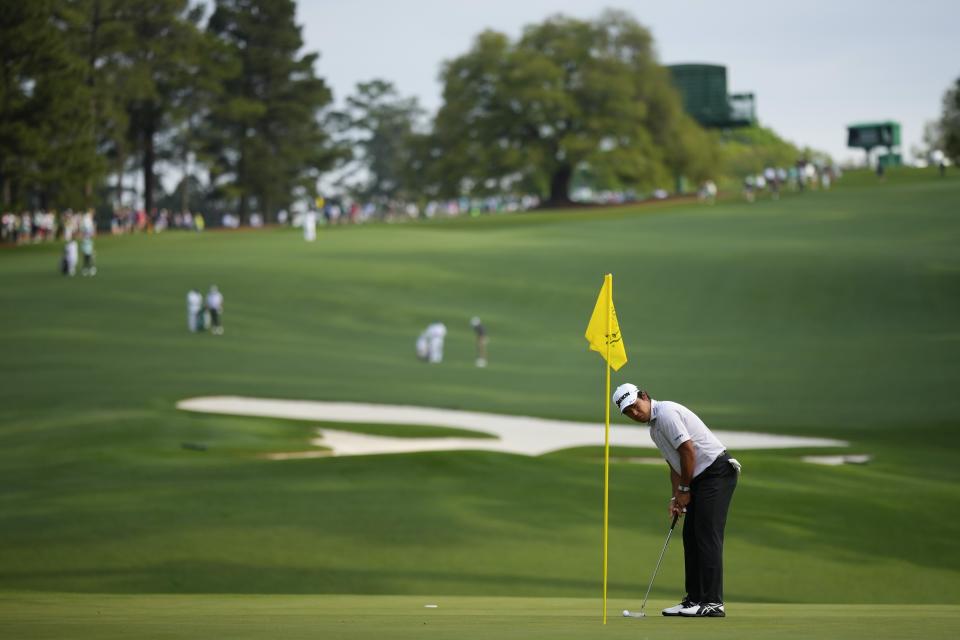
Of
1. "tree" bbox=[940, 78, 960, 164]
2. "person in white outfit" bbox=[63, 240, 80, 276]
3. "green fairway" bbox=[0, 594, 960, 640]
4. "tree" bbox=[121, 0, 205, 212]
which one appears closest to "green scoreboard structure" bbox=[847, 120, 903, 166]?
"tree" bbox=[940, 78, 960, 164]

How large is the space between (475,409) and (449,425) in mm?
2820

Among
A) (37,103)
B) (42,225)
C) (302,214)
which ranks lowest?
(42,225)

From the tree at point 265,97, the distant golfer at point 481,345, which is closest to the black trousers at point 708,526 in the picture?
the distant golfer at point 481,345

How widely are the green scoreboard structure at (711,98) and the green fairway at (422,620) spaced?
439ft

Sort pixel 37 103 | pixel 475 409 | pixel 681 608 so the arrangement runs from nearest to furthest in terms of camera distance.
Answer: pixel 681 608, pixel 475 409, pixel 37 103

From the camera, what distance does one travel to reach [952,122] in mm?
142625

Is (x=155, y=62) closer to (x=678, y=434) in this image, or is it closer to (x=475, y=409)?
(x=475, y=409)

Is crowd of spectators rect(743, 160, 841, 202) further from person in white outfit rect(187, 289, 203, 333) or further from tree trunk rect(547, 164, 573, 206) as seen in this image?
person in white outfit rect(187, 289, 203, 333)

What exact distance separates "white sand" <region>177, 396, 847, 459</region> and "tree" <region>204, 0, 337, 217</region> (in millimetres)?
82685

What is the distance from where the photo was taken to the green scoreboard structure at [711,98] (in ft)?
469

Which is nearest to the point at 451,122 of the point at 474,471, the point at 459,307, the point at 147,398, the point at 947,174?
the point at 947,174

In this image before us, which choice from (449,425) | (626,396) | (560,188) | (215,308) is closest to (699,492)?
(626,396)

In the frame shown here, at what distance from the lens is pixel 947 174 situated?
114 m

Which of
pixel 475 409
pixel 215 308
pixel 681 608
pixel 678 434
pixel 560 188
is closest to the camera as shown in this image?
pixel 678 434
